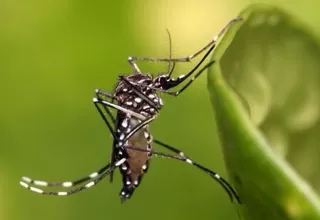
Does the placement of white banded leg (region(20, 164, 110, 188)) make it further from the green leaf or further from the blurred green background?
the green leaf

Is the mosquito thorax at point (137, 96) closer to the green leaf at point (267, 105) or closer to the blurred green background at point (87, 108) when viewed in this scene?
the blurred green background at point (87, 108)

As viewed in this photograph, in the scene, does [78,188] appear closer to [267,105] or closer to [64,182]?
[64,182]

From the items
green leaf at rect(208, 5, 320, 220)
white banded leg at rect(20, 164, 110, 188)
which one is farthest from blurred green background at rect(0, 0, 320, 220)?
green leaf at rect(208, 5, 320, 220)

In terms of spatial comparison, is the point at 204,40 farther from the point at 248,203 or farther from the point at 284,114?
the point at 248,203

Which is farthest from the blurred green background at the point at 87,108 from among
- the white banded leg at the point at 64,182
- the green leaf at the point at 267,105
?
the green leaf at the point at 267,105

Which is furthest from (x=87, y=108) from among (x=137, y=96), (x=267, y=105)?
(x=267, y=105)
